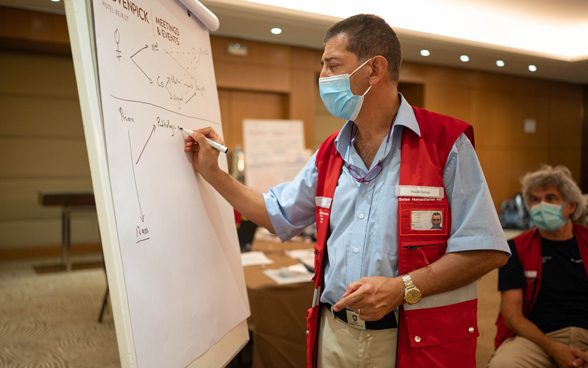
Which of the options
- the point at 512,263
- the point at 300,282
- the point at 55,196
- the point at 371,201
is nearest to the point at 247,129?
the point at 55,196

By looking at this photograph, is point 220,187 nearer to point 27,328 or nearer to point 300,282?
point 300,282

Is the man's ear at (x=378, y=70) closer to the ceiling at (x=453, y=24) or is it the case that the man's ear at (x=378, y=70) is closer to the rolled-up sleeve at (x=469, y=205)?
the rolled-up sleeve at (x=469, y=205)

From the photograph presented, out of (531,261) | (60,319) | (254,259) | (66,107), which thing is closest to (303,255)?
(254,259)

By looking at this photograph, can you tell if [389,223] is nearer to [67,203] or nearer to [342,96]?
[342,96]

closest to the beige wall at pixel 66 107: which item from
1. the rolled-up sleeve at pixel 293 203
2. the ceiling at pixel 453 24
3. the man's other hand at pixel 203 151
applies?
the ceiling at pixel 453 24

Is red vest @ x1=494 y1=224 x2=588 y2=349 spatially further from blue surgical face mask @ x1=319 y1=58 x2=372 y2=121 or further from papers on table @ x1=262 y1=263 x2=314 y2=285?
blue surgical face mask @ x1=319 y1=58 x2=372 y2=121

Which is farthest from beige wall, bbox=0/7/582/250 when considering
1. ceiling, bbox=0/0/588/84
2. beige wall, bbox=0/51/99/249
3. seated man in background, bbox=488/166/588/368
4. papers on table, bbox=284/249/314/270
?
seated man in background, bbox=488/166/588/368

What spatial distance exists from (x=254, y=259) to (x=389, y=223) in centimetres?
145

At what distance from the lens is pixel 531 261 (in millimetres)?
1935

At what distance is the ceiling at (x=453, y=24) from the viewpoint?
431 cm

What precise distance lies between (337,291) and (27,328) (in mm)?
3119

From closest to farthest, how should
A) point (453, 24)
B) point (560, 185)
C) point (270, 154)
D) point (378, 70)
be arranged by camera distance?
point (378, 70) < point (560, 185) < point (270, 154) < point (453, 24)

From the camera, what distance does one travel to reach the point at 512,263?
1938 mm

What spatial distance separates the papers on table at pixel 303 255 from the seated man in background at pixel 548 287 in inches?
38.9
